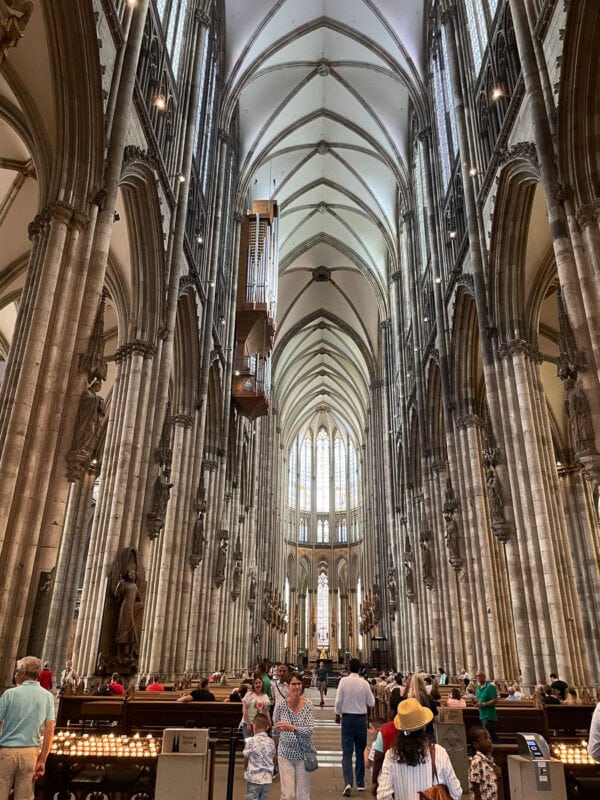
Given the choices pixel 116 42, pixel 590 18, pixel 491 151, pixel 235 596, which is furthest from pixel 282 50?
pixel 235 596

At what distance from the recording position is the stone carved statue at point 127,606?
1108cm

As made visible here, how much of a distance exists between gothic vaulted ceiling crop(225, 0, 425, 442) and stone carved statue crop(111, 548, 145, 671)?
59.5 feet

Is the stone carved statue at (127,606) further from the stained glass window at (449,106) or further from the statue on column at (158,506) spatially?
the stained glass window at (449,106)

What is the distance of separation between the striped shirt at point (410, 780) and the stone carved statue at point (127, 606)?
8.81 meters

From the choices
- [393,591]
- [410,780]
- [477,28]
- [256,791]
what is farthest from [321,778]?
[393,591]

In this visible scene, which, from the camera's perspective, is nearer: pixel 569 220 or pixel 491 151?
pixel 569 220

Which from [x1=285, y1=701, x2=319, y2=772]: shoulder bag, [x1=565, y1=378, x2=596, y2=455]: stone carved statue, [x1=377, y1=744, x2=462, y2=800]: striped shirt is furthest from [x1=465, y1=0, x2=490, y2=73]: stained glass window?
[x1=377, y1=744, x2=462, y2=800]: striped shirt

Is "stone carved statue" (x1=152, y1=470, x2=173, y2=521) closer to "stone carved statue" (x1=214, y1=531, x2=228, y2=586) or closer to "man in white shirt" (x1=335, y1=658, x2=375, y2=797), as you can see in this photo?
"man in white shirt" (x1=335, y1=658, x2=375, y2=797)

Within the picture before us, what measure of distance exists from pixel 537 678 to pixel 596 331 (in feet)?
22.2

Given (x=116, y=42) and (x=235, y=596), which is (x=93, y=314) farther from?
(x=235, y=596)

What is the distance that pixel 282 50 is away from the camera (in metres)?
25.0

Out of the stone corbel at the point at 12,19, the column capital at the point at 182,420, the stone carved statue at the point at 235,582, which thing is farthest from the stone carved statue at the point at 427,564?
the stone corbel at the point at 12,19

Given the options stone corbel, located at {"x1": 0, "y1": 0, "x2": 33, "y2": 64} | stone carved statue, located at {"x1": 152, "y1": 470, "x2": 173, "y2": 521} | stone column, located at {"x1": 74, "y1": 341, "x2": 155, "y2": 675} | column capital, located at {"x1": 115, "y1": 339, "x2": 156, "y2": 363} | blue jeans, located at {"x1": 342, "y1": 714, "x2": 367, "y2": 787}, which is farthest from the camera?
column capital, located at {"x1": 115, "y1": 339, "x2": 156, "y2": 363}

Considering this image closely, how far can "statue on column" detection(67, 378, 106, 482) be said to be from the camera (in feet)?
28.0
